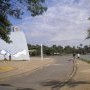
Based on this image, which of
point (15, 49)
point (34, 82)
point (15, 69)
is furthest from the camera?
point (15, 49)

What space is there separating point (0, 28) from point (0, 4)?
462 centimetres

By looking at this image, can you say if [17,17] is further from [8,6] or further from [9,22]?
[9,22]

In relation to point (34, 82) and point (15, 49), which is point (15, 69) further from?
point (15, 49)

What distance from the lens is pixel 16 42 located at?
104062 mm

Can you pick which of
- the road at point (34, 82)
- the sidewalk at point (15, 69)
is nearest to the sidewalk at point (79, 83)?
the road at point (34, 82)

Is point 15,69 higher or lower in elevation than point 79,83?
higher

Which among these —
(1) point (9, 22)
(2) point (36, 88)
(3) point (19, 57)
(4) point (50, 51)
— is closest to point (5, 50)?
(3) point (19, 57)

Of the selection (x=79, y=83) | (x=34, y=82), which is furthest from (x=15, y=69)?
(x=79, y=83)

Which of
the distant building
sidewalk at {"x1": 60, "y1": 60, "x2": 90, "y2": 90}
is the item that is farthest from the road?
the distant building

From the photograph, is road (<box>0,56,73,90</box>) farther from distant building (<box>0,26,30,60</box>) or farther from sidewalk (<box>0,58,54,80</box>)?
distant building (<box>0,26,30,60</box>)

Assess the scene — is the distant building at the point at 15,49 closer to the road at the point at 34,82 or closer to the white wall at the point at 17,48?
the white wall at the point at 17,48

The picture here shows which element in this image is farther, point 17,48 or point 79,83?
point 17,48

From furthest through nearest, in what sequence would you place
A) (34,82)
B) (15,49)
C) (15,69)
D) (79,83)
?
(15,49) < (15,69) < (34,82) < (79,83)

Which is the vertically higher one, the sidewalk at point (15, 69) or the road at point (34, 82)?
the sidewalk at point (15, 69)
